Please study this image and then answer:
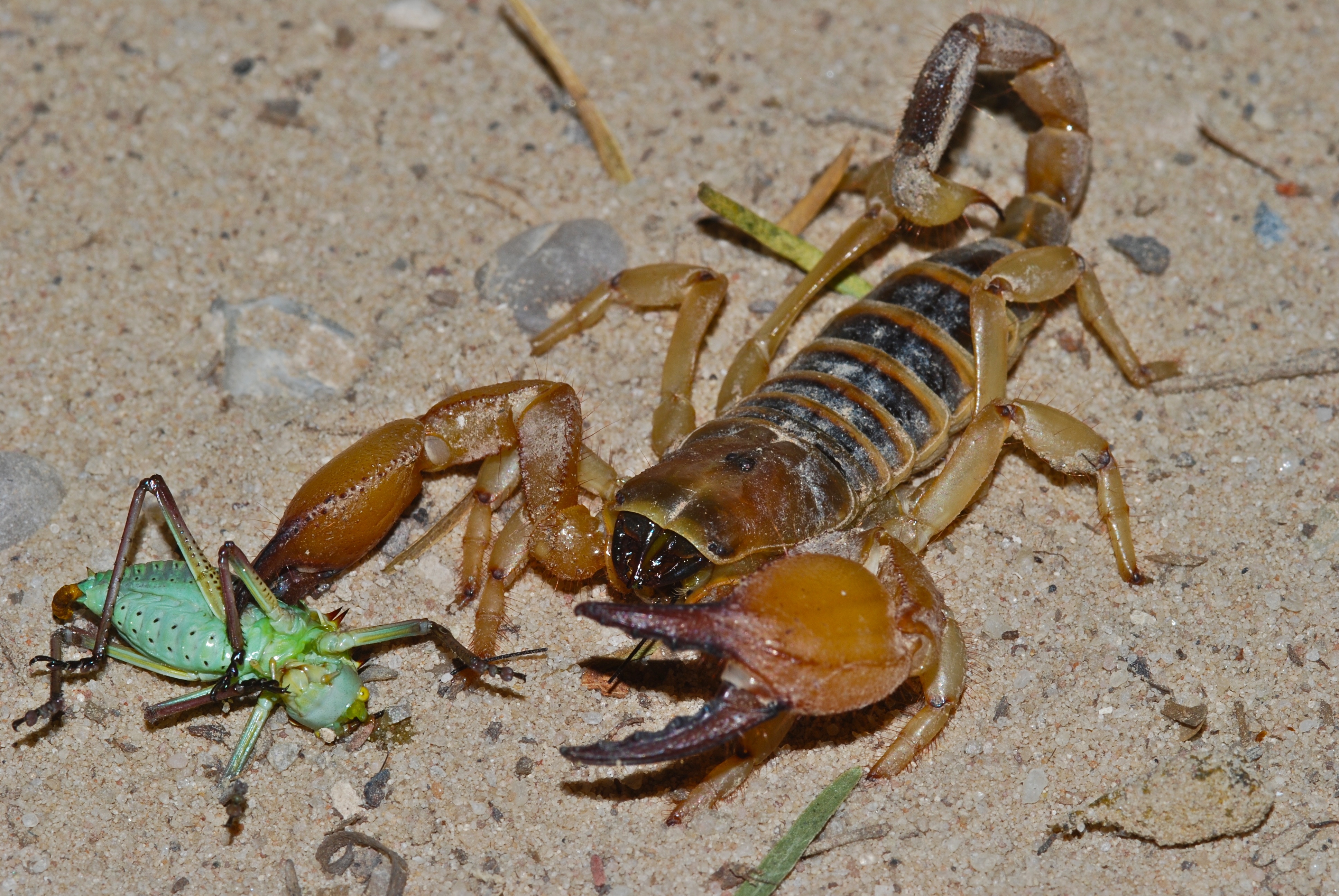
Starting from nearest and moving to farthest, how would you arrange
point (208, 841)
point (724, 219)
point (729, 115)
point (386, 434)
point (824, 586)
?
point (824, 586) → point (208, 841) → point (386, 434) → point (724, 219) → point (729, 115)

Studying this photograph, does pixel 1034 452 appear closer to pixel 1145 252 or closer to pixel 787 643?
pixel 1145 252

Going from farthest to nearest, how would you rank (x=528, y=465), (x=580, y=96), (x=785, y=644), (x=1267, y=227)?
(x=580, y=96) → (x=1267, y=227) → (x=528, y=465) → (x=785, y=644)

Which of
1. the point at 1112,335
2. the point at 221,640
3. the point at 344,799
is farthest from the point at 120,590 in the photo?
the point at 1112,335

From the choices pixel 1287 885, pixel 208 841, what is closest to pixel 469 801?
pixel 208 841

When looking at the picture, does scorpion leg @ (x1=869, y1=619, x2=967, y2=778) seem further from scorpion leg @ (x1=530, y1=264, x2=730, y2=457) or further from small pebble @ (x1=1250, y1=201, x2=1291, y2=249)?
small pebble @ (x1=1250, y1=201, x2=1291, y2=249)

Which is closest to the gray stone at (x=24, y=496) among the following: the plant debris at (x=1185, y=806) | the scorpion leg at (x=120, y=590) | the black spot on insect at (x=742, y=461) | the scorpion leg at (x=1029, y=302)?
the scorpion leg at (x=120, y=590)

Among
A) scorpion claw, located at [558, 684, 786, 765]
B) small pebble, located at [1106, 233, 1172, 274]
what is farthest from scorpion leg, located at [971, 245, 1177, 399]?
scorpion claw, located at [558, 684, 786, 765]

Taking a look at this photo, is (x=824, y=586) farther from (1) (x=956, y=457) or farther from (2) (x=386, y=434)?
(2) (x=386, y=434)
